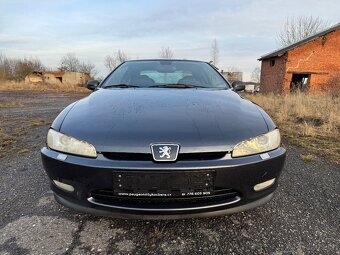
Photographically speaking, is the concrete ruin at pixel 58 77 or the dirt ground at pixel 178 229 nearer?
the dirt ground at pixel 178 229

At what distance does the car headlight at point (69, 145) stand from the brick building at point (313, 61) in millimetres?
19384

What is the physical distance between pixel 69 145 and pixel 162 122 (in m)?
0.65

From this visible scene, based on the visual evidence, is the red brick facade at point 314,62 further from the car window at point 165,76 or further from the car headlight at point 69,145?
the car headlight at point 69,145

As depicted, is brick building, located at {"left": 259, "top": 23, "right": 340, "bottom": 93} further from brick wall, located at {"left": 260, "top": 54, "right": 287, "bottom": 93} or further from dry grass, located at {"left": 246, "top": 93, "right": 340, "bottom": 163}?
dry grass, located at {"left": 246, "top": 93, "right": 340, "bottom": 163}

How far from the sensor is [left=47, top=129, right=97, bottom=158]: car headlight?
179 centimetres

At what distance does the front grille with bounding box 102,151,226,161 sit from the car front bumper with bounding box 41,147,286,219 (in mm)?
34

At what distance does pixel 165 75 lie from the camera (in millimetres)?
3324

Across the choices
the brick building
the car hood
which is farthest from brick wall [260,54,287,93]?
the car hood

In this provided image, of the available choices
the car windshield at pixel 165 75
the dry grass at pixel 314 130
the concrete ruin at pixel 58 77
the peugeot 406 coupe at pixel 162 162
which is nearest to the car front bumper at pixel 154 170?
the peugeot 406 coupe at pixel 162 162

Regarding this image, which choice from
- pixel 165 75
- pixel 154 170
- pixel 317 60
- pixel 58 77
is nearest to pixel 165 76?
pixel 165 75

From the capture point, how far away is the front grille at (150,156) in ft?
5.68

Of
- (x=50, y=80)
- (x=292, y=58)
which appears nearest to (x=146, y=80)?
(x=292, y=58)

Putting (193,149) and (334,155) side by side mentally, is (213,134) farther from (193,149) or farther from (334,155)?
(334,155)

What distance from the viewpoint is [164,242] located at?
1.88 m
